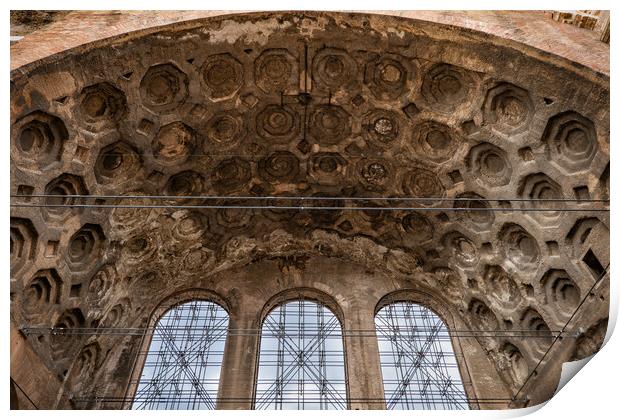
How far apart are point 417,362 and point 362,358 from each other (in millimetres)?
1297

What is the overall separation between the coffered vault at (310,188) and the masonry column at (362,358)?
52 millimetres

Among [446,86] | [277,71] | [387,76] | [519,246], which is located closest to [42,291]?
[277,71]

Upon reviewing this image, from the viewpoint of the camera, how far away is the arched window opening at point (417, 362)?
1221 centimetres

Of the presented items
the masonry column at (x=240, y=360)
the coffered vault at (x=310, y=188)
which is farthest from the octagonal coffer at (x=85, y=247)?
the masonry column at (x=240, y=360)

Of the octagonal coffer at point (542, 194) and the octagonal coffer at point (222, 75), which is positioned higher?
the octagonal coffer at point (222, 75)

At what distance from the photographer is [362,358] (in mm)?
12898

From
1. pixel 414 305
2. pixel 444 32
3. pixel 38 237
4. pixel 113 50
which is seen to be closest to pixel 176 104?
pixel 113 50

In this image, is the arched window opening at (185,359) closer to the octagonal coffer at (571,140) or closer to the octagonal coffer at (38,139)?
the octagonal coffer at (38,139)

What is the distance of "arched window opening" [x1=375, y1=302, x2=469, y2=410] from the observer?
12.2m

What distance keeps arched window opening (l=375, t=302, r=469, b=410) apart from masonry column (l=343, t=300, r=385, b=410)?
207mm

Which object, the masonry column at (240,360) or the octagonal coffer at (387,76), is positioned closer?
the octagonal coffer at (387,76)

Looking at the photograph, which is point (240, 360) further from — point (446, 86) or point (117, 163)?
point (446, 86)

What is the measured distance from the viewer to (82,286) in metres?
11.7

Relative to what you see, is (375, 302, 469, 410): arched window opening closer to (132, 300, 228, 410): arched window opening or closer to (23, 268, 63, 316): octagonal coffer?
(132, 300, 228, 410): arched window opening
